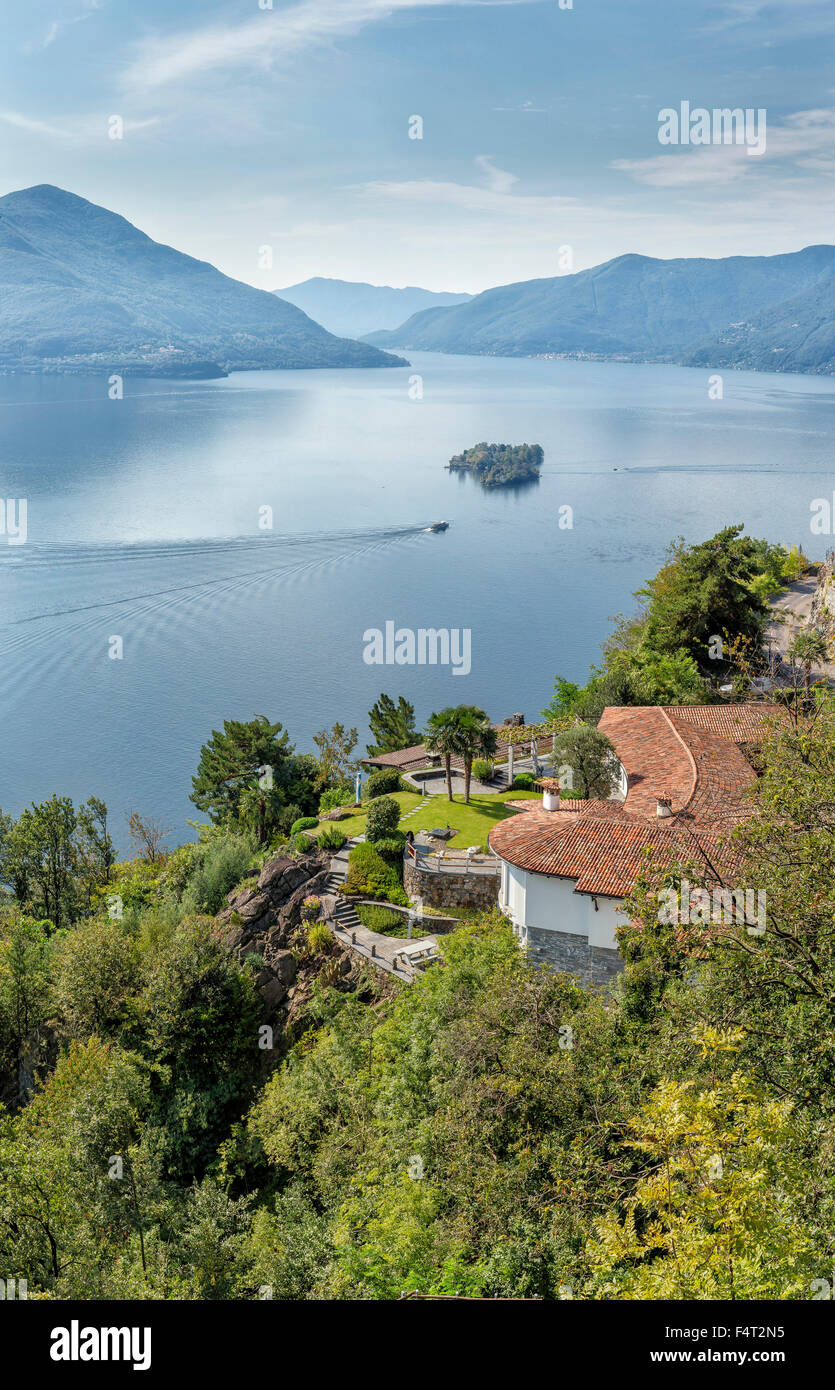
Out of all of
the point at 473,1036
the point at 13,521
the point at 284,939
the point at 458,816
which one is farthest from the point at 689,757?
the point at 13,521

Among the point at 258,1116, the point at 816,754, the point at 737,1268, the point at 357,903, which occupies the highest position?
the point at 816,754

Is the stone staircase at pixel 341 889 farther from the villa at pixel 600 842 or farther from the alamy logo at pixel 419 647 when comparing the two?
the alamy logo at pixel 419 647

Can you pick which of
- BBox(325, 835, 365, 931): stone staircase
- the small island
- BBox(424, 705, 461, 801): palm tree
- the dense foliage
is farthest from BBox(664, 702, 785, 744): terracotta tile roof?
the small island

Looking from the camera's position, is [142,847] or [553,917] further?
[142,847]

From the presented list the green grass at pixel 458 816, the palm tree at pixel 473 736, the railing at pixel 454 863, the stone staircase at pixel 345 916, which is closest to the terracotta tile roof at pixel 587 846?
the railing at pixel 454 863

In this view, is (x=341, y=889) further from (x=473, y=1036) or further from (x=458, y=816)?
(x=473, y=1036)
